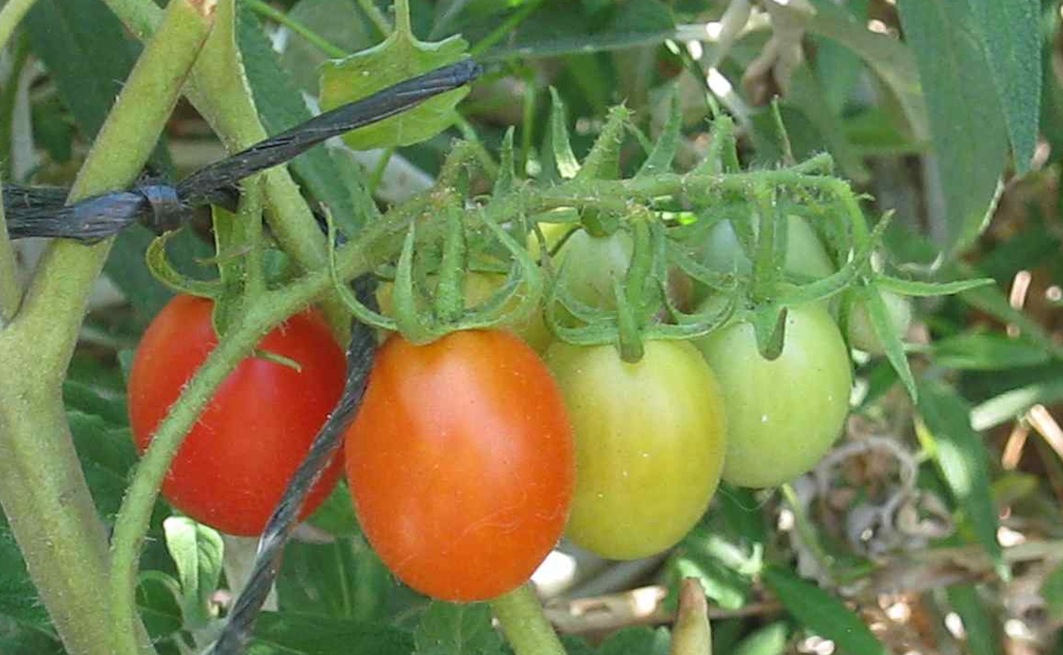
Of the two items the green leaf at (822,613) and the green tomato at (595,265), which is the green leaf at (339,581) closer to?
the green leaf at (822,613)

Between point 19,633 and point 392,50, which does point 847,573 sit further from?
point 392,50

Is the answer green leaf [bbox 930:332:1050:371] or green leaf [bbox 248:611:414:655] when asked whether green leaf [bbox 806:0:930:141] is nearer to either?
green leaf [bbox 930:332:1050:371]

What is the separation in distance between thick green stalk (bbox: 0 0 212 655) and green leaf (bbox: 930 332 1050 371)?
0.79 metres

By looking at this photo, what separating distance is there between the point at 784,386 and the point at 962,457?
0.54 meters

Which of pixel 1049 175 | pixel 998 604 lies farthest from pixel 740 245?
pixel 1049 175

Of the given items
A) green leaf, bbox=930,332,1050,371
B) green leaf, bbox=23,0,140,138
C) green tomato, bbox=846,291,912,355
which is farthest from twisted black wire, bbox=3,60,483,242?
green leaf, bbox=930,332,1050,371

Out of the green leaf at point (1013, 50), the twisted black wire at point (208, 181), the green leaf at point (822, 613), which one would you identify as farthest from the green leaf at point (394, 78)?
the green leaf at point (822, 613)

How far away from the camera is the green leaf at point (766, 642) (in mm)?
1081

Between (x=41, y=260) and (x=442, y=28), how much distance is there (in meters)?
0.40

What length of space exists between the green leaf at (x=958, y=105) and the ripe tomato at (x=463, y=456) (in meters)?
0.31

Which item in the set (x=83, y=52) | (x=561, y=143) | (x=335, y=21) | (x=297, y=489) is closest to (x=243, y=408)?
(x=297, y=489)

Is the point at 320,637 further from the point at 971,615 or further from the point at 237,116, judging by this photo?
the point at 971,615

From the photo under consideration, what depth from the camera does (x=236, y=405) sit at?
0.55 m

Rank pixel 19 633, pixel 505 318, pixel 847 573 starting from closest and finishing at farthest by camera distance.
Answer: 1. pixel 505 318
2. pixel 19 633
3. pixel 847 573
